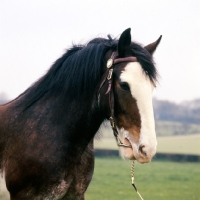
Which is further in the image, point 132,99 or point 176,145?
point 176,145

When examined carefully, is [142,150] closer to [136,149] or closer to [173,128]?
[136,149]

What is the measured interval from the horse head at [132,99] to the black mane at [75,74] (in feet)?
0.42

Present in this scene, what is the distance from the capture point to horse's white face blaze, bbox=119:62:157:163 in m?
4.19

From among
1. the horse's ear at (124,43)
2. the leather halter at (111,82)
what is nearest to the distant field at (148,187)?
the leather halter at (111,82)

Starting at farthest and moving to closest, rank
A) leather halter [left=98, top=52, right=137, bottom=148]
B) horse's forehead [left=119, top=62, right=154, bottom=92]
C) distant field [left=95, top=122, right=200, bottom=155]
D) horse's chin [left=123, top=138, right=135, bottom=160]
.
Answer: distant field [left=95, top=122, right=200, bottom=155] < leather halter [left=98, top=52, right=137, bottom=148] < horse's chin [left=123, top=138, right=135, bottom=160] < horse's forehead [left=119, top=62, right=154, bottom=92]

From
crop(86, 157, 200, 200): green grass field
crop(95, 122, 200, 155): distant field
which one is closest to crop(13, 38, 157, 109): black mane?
crop(86, 157, 200, 200): green grass field

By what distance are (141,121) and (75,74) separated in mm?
1078

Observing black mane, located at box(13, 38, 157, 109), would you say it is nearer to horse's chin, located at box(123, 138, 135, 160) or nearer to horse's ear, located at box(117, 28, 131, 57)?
horse's ear, located at box(117, 28, 131, 57)

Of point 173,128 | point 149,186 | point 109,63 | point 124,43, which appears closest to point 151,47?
point 124,43

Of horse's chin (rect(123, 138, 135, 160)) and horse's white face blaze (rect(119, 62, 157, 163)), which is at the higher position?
horse's white face blaze (rect(119, 62, 157, 163))

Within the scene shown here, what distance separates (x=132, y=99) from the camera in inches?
169

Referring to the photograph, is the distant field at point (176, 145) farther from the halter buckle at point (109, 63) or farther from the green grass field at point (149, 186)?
the halter buckle at point (109, 63)

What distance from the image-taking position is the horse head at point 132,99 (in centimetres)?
423

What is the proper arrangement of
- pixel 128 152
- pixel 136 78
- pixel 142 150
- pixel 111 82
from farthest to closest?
1. pixel 111 82
2. pixel 128 152
3. pixel 136 78
4. pixel 142 150
